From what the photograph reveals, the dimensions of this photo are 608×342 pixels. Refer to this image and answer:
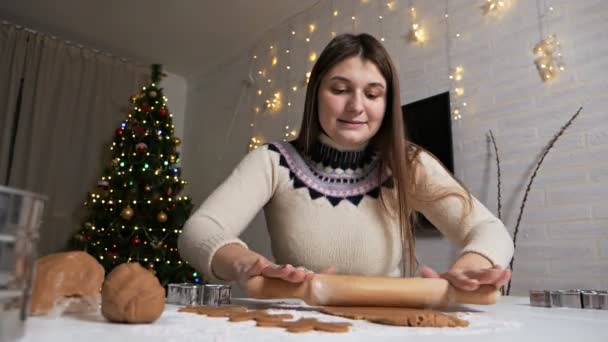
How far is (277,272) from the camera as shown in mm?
553

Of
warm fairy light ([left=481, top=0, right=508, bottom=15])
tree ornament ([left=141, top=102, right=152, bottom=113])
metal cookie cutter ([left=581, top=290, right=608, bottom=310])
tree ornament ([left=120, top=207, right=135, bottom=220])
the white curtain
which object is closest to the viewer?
metal cookie cutter ([left=581, top=290, right=608, bottom=310])

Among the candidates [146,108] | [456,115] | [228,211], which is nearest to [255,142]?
[146,108]

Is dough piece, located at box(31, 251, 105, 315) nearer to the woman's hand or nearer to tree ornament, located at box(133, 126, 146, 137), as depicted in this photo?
the woman's hand

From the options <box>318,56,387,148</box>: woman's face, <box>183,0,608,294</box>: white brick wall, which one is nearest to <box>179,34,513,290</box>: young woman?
<box>318,56,387,148</box>: woman's face

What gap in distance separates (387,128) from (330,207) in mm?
225

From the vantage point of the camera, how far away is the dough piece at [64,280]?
1.31ft

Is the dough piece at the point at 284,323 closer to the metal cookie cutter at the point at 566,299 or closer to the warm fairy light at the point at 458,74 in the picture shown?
the metal cookie cutter at the point at 566,299

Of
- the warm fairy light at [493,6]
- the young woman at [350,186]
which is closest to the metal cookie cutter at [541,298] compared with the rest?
the young woman at [350,186]

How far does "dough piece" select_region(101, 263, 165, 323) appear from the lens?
1.23 feet

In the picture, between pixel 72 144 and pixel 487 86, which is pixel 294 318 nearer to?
pixel 487 86

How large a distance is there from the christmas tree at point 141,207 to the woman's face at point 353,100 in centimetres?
227

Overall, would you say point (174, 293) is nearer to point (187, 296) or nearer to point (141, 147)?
point (187, 296)

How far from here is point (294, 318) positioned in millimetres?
454

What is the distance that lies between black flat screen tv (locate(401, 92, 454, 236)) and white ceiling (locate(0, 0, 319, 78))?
1284mm
